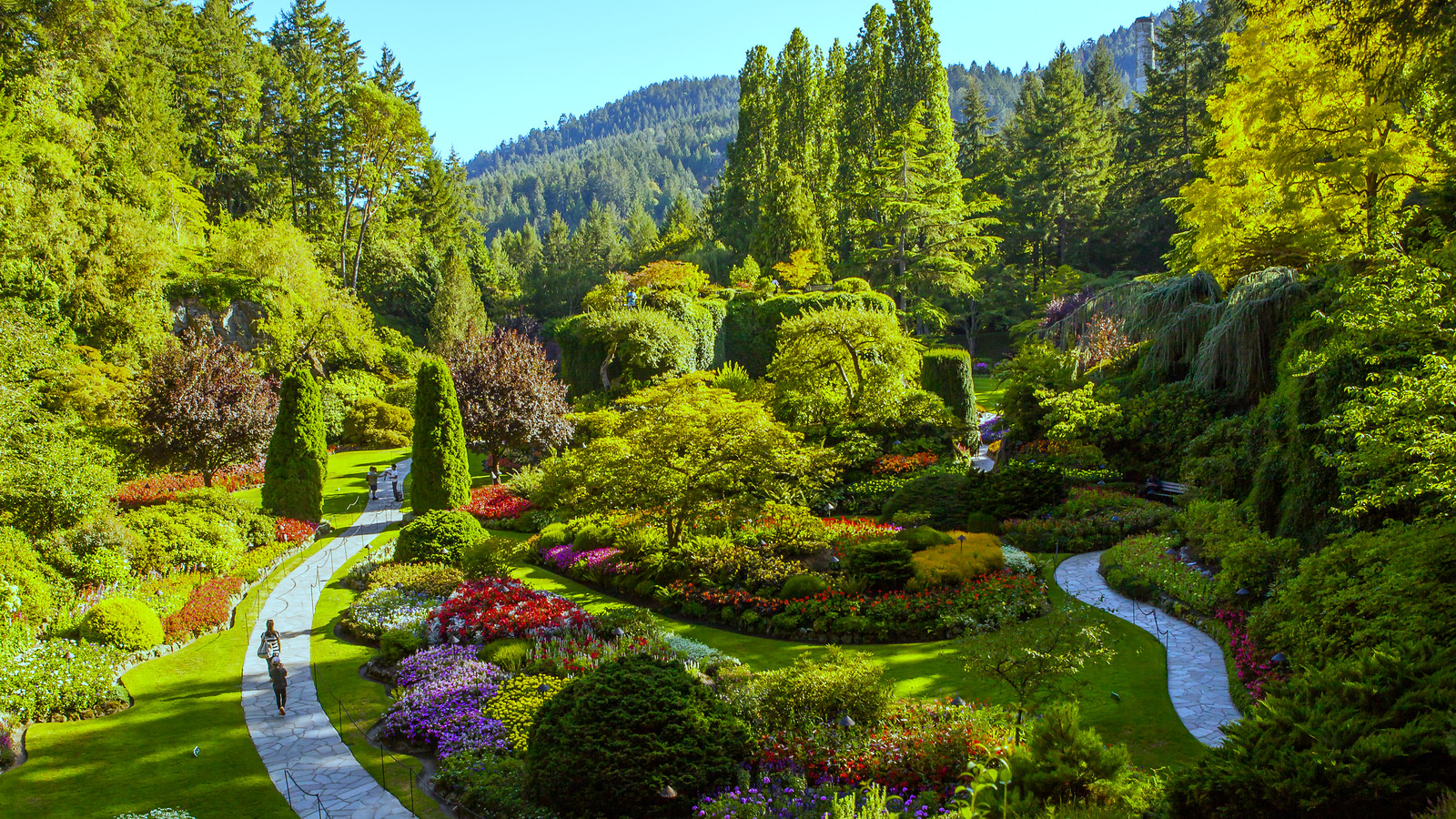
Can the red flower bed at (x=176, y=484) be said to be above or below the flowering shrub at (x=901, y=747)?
Answer: above

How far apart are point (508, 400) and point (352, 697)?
45.8 feet

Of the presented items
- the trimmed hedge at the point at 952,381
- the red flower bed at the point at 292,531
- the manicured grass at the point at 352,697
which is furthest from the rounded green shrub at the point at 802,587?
the trimmed hedge at the point at 952,381

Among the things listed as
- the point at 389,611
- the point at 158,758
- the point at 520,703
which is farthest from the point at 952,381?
the point at 158,758

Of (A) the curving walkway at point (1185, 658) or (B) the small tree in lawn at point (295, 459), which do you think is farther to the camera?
(B) the small tree in lawn at point (295, 459)

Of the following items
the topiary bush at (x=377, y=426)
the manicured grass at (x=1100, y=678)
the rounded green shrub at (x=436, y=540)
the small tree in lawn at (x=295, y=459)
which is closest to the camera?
the manicured grass at (x=1100, y=678)

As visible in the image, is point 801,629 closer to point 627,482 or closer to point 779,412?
point 627,482

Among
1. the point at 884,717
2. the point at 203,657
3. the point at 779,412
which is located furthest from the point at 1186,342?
the point at 203,657

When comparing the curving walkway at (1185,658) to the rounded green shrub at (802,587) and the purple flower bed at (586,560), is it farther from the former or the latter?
the purple flower bed at (586,560)

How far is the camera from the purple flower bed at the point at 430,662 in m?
11.4

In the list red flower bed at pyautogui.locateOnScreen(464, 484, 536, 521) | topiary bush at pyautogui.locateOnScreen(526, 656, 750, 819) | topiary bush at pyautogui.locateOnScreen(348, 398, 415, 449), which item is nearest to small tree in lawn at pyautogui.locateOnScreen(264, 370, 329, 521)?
red flower bed at pyautogui.locateOnScreen(464, 484, 536, 521)

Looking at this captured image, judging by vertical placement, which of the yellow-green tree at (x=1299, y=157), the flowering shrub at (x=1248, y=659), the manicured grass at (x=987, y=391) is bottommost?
the flowering shrub at (x=1248, y=659)

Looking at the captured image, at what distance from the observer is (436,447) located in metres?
21.4

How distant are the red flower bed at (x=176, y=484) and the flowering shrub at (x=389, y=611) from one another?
983 centimetres

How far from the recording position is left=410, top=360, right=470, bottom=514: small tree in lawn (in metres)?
21.4
